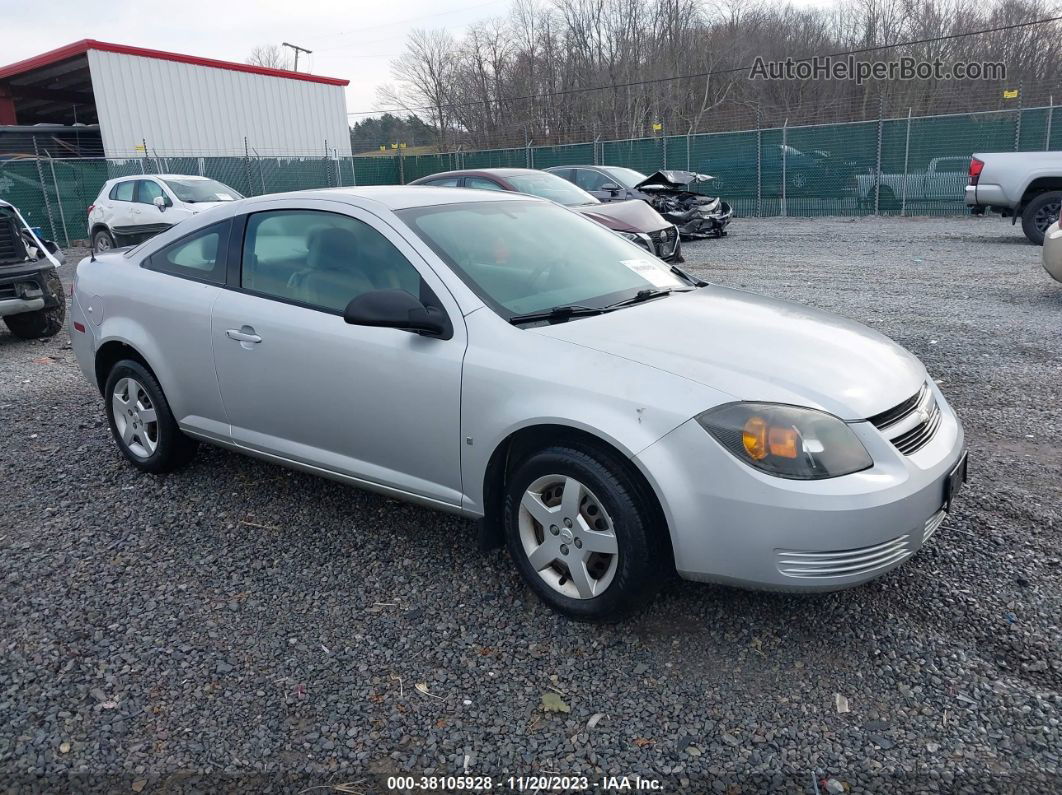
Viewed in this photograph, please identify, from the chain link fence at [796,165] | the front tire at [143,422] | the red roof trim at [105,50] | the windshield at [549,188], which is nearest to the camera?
the front tire at [143,422]

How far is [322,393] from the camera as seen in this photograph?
3.60 metres

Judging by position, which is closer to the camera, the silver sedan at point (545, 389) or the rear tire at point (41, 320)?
the silver sedan at point (545, 389)

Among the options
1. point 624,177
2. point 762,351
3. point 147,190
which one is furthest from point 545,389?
point 147,190

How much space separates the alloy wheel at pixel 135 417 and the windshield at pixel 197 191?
38.8ft

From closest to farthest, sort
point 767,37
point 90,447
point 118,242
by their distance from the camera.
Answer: point 90,447 → point 118,242 → point 767,37

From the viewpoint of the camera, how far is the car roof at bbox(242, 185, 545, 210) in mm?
3775

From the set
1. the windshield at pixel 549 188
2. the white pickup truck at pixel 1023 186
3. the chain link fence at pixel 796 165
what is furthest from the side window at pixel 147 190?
the white pickup truck at pixel 1023 186

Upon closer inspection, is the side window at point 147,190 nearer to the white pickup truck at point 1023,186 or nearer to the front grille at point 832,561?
the white pickup truck at point 1023,186

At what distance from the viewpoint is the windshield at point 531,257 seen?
3.45m

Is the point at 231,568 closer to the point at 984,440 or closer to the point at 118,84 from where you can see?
the point at 984,440

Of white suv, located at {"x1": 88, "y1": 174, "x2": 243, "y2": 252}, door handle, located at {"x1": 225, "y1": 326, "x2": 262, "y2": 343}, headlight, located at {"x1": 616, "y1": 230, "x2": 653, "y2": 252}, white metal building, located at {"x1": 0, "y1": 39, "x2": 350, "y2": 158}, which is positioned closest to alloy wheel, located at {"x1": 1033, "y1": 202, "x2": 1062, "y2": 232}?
headlight, located at {"x1": 616, "y1": 230, "x2": 653, "y2": 252}

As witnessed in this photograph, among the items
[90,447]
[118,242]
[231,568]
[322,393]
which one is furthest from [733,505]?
[118,242]

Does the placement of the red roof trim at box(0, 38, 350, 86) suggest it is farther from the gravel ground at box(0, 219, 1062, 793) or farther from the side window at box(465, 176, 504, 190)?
the gravel ground at box(0, 219, 1062, 793)

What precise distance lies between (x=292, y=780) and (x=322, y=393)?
5.49ft
